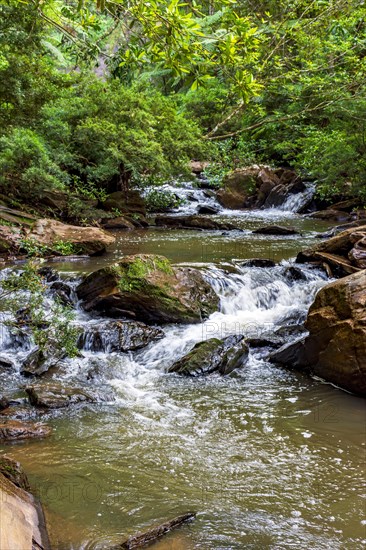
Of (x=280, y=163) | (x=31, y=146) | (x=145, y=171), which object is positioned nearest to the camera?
(x=31, y=146)

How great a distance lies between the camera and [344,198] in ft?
63.0

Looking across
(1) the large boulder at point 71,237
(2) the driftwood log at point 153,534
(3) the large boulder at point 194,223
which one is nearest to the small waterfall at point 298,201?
(3) the large boulder at point 194,223

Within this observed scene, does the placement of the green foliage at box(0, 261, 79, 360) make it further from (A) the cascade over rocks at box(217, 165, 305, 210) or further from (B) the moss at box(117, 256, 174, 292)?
(A) the cascade over rocks at box(217, 165, 305, 210)

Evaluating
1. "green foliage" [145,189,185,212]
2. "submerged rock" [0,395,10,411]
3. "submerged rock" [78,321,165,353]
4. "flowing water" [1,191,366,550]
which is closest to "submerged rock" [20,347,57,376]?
"flowing water" [1,191,366,550]

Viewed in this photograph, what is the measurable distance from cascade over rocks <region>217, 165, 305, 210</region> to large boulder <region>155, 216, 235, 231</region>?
4.91 metres

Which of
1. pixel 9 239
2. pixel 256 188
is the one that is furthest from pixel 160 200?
pixel 9 239

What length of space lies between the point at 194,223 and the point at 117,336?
321 inches

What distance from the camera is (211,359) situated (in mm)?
7297

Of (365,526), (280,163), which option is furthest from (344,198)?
(365,526)

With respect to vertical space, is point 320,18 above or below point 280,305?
above

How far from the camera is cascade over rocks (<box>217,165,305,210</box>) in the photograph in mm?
20719

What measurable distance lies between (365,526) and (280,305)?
592cm

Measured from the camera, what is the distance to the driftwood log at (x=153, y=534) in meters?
3.52

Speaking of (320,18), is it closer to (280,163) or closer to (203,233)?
(203,233)
